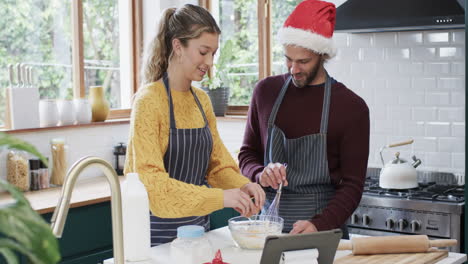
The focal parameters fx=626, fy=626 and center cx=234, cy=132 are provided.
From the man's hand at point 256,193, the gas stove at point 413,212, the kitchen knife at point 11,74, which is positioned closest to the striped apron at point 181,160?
the man's hand at point 256,193

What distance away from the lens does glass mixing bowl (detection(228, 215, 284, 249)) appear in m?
2.25

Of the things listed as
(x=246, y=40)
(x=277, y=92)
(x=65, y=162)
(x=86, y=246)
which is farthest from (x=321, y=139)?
(x=246, y=40)

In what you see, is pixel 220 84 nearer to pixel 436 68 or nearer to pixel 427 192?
pixel 436 68

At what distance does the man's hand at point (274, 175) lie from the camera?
103 inches

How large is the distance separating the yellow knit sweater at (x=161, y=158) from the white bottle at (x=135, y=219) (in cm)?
23

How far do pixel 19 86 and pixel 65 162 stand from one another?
564 millimetres

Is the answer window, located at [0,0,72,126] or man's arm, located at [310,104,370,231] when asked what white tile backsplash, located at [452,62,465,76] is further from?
window, located at [0,0,72,126]

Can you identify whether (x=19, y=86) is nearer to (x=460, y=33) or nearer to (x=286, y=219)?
(x=286, y=219)

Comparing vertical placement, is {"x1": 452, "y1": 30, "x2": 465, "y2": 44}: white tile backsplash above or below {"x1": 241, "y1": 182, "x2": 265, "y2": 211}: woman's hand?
above

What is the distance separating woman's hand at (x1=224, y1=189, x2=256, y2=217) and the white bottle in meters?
0.37

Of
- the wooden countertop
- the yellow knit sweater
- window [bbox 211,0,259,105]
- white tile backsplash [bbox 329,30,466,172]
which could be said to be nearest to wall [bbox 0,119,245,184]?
the wooden countertop

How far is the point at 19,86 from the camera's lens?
397 cm

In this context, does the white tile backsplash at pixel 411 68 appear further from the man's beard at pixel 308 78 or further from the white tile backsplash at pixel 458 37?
the man's beard at pixel 308 78

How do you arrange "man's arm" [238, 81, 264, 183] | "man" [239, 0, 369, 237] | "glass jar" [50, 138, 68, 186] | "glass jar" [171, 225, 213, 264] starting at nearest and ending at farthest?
1. "glass jar" [171, 225, 213, 264]
2. "man" [239, 0, 369, 237]
3. "man's arm" [238, 81, 264, 183]
4. "glass jar" [50, 138, 68, 186]
